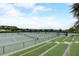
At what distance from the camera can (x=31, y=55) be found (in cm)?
314

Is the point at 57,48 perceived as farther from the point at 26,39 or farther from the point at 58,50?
the point at 26,39

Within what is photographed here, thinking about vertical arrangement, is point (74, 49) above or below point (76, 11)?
below

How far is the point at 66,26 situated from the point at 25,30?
541mm

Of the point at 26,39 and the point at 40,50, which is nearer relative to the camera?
the point at 40,50

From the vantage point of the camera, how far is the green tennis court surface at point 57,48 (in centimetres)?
318

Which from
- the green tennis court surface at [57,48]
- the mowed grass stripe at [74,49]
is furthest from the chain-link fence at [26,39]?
the mowed grass stripe at [74,49]

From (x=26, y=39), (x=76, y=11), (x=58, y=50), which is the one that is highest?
(x=76, y=11)

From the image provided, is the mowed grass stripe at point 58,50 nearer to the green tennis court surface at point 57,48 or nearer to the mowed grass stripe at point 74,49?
the green tennis court surface at point 57,48

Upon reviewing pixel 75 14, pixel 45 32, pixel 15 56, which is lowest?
pixel 15 56

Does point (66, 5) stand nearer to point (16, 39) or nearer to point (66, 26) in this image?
point (66, 26)

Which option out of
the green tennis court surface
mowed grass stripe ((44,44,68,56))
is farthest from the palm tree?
mowed grass stripe ((44,44,68,56))

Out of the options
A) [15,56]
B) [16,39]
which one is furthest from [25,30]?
[15,56]

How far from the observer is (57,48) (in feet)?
10.7

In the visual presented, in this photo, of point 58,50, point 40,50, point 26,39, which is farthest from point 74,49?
point 26,39
